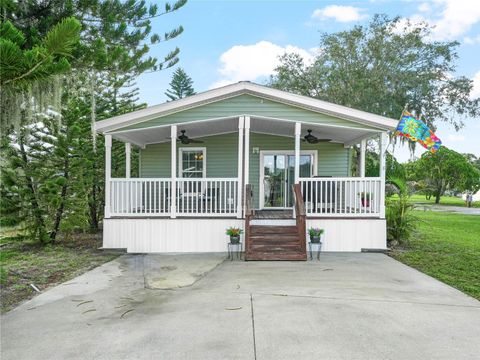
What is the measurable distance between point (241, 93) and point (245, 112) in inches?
18.6

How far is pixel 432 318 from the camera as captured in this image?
3596mm

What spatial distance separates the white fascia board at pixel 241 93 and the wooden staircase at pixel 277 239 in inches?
82.1

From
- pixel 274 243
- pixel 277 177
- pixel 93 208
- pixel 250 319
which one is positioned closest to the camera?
pixel 250 319

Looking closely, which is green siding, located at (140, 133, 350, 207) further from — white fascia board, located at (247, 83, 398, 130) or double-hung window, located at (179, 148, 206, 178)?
white fascia board, located at (247, 83, 398, 130)

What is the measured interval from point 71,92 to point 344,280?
6.87m

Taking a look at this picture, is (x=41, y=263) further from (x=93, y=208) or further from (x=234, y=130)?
(x=234, y=130)

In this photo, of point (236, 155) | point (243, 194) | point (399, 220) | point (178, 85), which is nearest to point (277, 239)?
point (243, 194)

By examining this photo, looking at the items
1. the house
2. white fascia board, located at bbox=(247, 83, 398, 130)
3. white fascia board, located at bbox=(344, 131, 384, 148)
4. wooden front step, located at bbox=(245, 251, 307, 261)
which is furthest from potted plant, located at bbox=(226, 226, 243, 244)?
white fascia board, located at bbox=(344, 131, 384, 148)

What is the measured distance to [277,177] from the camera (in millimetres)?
10148

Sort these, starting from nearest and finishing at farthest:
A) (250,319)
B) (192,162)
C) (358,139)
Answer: (250,319), (358,139), (192,162)

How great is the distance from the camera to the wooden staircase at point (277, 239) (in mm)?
6645

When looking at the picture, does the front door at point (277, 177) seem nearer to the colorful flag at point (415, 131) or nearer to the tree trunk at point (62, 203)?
the colorful flag at point (415, 131)

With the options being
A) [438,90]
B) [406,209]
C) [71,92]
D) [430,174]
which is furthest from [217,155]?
[430,174]

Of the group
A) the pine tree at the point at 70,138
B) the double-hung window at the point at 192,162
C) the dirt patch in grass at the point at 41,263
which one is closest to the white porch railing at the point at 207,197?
the double-hung window at the point at 192,162
